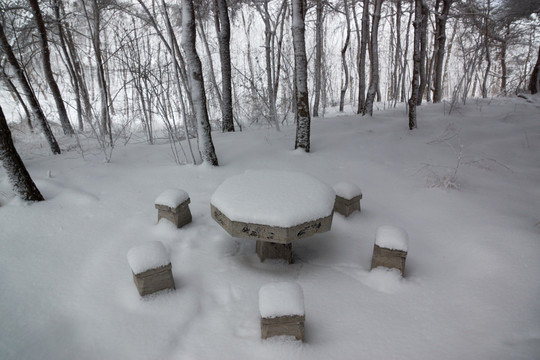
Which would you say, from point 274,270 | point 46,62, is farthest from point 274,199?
point 46,62

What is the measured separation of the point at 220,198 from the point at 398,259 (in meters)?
1.77

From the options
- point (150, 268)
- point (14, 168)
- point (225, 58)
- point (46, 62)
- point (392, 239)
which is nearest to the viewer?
point (150, 268)

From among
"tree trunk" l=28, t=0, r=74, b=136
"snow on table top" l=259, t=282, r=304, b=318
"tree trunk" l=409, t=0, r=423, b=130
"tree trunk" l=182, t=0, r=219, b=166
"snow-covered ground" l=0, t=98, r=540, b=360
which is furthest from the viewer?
"tree trunk" l=28, t=0, r=74, b=136

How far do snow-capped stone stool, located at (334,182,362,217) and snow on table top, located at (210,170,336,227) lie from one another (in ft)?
2.16

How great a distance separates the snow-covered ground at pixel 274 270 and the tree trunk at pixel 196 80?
0.45 meters

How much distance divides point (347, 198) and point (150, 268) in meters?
2.34

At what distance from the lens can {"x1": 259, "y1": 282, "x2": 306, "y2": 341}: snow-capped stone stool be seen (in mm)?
1927

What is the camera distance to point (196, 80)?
4.40 meters

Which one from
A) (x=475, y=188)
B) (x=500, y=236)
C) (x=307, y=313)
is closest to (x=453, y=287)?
(x=500, y=236)

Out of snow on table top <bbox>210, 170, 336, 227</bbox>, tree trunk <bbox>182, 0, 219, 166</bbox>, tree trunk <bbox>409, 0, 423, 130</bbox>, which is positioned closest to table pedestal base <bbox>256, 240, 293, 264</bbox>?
snow on table top <bbox>210, 170, 336, 227</bbox>

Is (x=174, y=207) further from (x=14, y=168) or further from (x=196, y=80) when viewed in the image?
(x=196, y=80)

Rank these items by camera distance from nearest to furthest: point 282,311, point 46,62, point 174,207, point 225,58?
point 282,311 < point 174,207 < point 225,58 < point 46,62

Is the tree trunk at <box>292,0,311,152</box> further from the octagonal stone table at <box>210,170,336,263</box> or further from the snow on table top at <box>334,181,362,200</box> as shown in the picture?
the octagonal stone table at <box>210,170,336,263</box>

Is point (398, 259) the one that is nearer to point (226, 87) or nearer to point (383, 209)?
point (383, 209)
